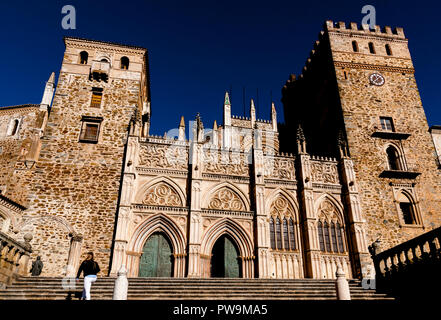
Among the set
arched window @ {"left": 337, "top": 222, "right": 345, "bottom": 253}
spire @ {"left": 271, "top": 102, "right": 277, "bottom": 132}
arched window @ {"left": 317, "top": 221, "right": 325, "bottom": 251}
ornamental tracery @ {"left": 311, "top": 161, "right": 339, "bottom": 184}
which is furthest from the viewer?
spire @ {"left": 271, "top": 102, "right": 277, "bottom": 132}

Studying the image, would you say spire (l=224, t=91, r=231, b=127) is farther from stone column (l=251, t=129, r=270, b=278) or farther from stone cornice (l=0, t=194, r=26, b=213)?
stone cornice (l=0, t=194, r=26, b=213)

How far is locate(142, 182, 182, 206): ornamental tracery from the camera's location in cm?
1838

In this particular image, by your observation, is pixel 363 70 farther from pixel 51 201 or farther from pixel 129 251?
pixel 51 201

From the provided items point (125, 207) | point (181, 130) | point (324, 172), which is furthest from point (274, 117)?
point (125, 207)

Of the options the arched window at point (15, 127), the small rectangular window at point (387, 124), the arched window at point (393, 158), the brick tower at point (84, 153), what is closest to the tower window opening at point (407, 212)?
the arched window at point (393, 158)

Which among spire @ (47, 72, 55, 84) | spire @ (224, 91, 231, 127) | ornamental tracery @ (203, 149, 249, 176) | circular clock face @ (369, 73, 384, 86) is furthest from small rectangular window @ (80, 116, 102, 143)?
spire @ (224, 91, 231, 127)

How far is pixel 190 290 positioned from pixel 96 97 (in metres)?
14.6

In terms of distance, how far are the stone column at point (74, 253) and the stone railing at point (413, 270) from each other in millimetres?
13888

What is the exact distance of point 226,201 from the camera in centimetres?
1928

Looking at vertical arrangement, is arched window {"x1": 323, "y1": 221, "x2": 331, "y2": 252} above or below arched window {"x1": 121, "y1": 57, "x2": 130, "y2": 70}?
below

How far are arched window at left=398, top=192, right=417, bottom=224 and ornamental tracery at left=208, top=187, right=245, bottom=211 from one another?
10.4 m

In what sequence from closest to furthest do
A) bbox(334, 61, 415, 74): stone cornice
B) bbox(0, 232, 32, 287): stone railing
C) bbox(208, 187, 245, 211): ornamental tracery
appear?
bbox(0, 232, 32, 287): stone railing → bbox(208, 187, 245, 211): ornamental tracery → bbox(334, 61, 415, 74): stone cornice

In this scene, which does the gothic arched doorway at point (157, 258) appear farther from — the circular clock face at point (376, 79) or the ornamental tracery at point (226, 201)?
the circular clock face at point (376, 79)

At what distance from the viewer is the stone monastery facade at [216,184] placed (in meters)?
→ 17.4
